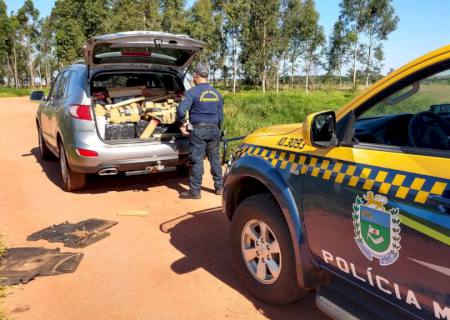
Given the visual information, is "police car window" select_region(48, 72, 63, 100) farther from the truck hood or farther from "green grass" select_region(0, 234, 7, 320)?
"green grass" select_region(0, 234, 7, 320)

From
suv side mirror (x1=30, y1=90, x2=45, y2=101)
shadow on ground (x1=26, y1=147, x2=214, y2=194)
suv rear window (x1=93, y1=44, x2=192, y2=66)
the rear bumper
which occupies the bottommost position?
shadow on ground (x1=26, y1=147, x2=214, y2=194)

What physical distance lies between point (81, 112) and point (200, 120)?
157cm

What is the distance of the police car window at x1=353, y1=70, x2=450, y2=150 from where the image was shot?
88.7 inches

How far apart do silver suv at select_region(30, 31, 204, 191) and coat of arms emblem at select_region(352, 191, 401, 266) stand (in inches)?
156

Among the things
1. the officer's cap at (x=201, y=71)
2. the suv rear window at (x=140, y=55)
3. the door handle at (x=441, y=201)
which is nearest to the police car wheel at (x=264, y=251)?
the door handle at (x=441, y=201)

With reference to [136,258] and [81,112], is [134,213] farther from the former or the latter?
[81,112]

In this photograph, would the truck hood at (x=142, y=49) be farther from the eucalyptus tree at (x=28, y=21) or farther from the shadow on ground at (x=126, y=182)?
the eucalyptus tree at (x=28, y=21)

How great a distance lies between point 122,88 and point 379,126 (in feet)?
16.2

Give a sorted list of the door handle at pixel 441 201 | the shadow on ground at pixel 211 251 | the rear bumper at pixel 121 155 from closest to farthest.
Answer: the door handle at pixel 441 201
the shadow on ground at pixel 211 251
the rear bumper at pixel 121 155

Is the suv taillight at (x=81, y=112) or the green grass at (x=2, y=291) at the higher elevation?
the suv taillight at (x=81, y=112)

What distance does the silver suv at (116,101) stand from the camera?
18.0ft

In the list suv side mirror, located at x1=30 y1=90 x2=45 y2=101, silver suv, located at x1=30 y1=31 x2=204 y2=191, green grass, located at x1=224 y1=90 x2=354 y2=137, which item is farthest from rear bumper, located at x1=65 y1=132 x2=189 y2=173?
green grass, located at x1=224 y1=90 x2=354 y2=137

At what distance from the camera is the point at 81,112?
5.55 meters

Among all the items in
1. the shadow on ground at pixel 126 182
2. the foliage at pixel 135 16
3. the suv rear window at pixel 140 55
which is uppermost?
the foliage at pixel 135 16
